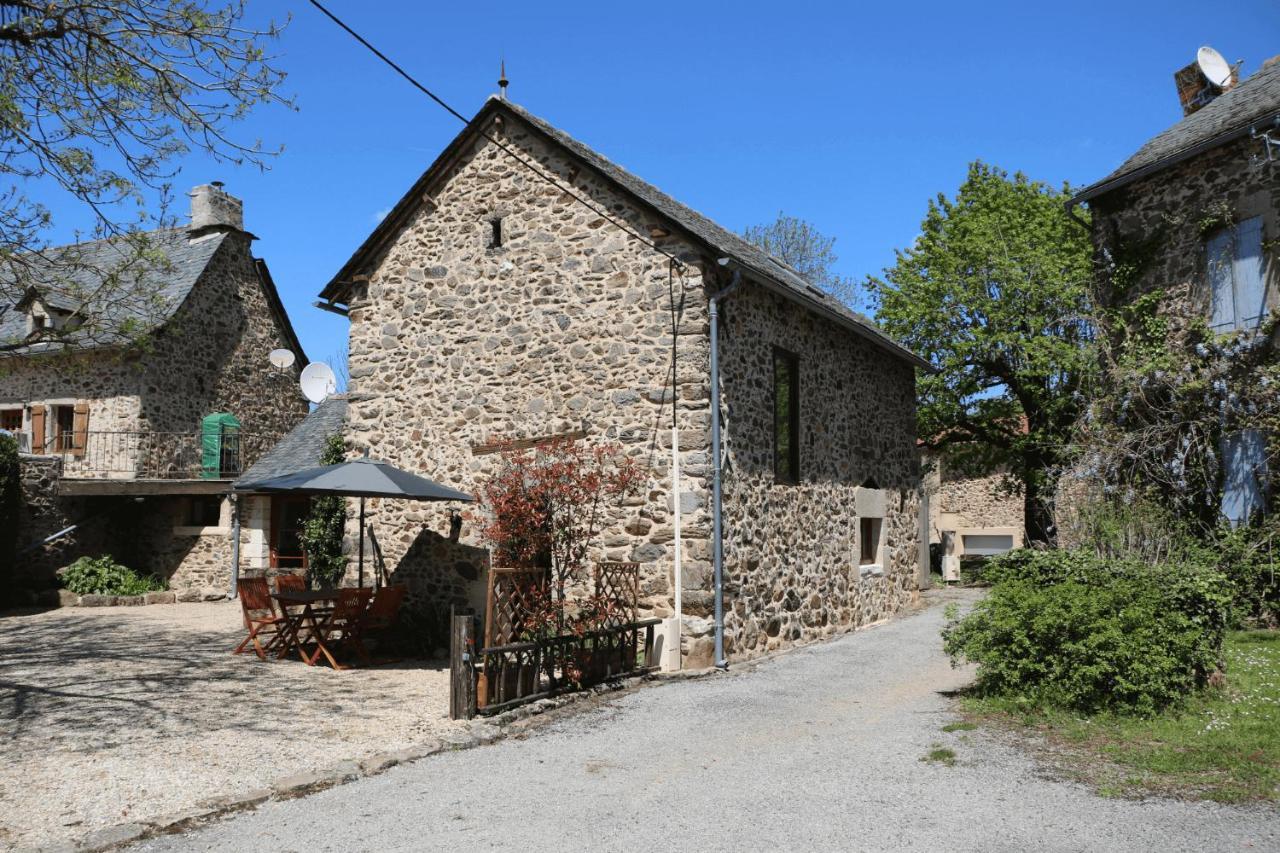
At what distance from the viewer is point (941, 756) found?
6195 mm

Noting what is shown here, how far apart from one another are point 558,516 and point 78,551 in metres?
13.2

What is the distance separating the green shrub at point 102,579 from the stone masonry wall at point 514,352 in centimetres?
803

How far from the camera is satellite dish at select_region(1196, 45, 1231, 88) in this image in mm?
14508

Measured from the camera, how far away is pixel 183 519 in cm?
2002

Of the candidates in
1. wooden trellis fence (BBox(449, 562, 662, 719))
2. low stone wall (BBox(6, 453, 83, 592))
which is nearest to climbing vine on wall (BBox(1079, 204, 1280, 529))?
wooden trellis fence (BBox(449, 562, 662, 719))

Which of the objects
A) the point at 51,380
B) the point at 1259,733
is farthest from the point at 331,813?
the point at 51,380

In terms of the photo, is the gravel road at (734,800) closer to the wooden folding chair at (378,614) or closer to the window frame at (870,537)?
the wooden folding chair at (378,614)

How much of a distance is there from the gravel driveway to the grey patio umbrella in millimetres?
1865

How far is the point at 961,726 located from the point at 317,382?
46.7 feet

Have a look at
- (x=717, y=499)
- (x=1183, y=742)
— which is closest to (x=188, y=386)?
(x=717, y=499)

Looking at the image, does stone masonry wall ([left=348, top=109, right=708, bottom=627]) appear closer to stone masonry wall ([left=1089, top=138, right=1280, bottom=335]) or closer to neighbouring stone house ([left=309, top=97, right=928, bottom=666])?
neighbouring stone house ([left=309, top=97, right=928, bottom=666])

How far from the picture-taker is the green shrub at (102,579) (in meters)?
17.5

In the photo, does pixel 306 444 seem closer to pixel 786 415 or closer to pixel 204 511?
pixel 204 511


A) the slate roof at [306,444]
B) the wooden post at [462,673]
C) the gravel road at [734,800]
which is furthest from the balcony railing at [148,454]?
the gravel road at [734,800]
